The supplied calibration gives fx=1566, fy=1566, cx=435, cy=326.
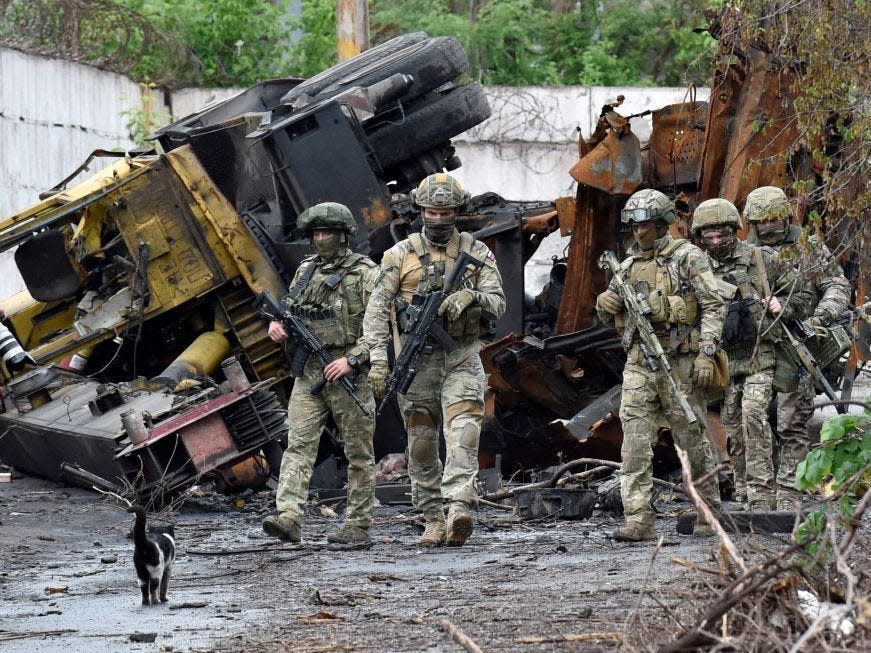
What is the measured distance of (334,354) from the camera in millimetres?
8859

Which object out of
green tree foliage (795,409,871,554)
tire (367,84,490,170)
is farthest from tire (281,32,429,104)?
green tree foliage (795,409,871,554)

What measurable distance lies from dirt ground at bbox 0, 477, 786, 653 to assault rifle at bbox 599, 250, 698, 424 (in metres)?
0.76

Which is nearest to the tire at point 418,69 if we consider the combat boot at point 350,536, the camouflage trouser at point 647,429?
the combat boot at point 350,536

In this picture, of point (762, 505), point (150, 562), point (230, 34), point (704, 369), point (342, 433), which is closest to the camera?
point (150, 562)

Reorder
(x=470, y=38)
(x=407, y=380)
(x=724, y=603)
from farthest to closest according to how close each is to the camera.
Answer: (x=470, y=38)
(x=407, y=380)
(x=724, y=603)

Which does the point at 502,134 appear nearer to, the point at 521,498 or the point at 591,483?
the point at 591,483

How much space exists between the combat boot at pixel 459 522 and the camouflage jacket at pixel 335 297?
3.77 ft

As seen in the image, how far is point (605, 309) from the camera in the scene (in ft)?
27.7

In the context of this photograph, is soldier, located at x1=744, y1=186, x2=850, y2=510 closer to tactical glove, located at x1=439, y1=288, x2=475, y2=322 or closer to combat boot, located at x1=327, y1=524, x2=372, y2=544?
tactical glove, located at x1=439, y1=288, x2=475, y2=322

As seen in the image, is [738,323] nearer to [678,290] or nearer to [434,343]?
[678,290]

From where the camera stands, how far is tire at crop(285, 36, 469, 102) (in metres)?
12.4

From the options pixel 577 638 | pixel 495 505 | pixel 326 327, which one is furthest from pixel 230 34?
pixel 577 638

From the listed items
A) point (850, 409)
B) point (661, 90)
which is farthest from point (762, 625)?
point (661, 90)

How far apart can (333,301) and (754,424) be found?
100 inches
